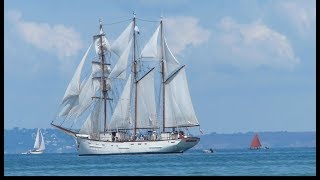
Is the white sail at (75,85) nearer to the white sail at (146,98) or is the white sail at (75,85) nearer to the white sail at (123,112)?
the white sail at (123,112)

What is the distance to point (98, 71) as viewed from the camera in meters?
123

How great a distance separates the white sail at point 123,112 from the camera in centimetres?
11888

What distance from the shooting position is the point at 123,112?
390 ft

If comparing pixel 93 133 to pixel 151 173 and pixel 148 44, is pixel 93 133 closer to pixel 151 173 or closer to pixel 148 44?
pixel 148 44

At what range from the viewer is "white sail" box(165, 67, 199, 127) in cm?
11794

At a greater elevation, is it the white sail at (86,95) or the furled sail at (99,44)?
the furled sail at (99,44)

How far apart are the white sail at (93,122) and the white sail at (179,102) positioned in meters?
8.54

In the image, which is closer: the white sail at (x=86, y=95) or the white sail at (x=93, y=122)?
the white sail at (x=86, y=95)

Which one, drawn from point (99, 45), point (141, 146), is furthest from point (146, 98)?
point (99, 45)

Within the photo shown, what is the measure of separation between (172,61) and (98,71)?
10716 millimetres

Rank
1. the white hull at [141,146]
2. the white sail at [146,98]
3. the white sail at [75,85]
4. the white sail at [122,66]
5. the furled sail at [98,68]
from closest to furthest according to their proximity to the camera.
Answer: the white sail at [75,85]
the white sail at [122,66]
the white sail at [146,98]
the white hull at [141,146]
the furled sail at [98,68]

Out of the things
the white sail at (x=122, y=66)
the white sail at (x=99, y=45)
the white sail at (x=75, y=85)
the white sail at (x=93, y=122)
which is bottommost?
the white sail at (x=93, y=122)

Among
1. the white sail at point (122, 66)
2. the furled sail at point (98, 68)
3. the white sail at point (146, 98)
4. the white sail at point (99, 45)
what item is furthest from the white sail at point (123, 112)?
the white sail at point (99, 45)

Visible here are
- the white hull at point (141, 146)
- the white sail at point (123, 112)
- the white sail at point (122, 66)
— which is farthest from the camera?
the white hull at point (141, 146)
